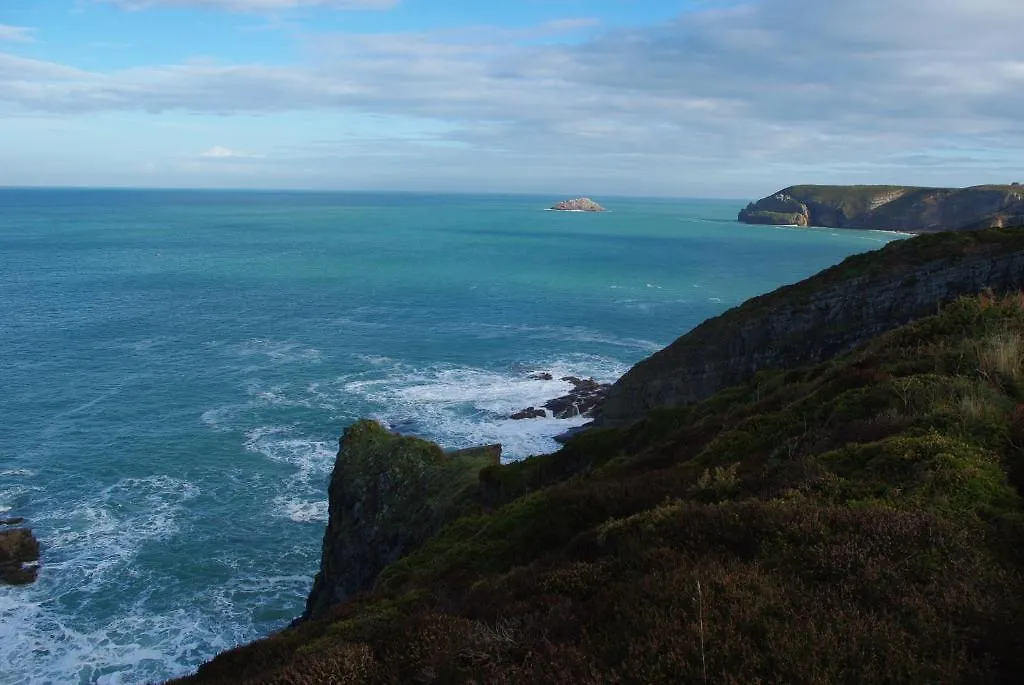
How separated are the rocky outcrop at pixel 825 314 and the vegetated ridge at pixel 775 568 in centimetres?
2464

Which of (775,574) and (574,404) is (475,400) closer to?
(574,404)

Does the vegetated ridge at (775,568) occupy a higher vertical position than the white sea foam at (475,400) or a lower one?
higher

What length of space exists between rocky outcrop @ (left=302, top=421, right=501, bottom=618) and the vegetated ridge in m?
10.3

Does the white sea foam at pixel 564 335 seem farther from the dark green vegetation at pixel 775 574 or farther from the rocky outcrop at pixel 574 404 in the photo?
the dark green vegetation at pixel 775 574

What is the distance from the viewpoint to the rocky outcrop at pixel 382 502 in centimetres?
2617

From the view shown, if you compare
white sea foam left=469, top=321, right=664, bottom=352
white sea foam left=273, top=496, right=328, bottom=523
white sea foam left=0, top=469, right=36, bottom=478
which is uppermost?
white sea foam left=469, top=321, right=664, bottom=352

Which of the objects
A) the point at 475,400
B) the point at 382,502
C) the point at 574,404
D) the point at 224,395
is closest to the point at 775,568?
the point at 382,502

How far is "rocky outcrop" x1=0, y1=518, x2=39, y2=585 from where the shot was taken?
3306cm

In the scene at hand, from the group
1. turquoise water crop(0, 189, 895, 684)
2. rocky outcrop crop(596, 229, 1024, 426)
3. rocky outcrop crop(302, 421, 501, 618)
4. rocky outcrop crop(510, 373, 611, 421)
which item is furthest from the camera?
rocky outcrop crop(510, 373, 611, 421)

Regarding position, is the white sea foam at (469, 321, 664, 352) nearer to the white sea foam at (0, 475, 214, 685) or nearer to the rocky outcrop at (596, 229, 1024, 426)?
the rocky outcrop at (596, 229, 1024, 426)

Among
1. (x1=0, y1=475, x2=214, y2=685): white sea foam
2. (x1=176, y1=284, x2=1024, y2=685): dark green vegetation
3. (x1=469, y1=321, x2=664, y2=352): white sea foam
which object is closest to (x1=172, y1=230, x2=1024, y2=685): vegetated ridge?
(x1=176, y1=284, x2=1024, y2=685): dark green vegetation

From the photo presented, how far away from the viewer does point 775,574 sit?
7.66 m

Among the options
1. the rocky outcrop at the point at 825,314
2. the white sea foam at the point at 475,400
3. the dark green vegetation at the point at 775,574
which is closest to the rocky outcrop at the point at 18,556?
the white sea foam at the point at 475,400

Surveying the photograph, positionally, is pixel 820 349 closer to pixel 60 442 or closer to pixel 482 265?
pixel 60 442
